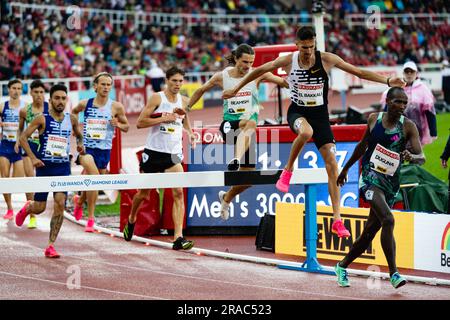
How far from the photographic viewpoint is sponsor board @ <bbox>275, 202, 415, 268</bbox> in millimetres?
12508

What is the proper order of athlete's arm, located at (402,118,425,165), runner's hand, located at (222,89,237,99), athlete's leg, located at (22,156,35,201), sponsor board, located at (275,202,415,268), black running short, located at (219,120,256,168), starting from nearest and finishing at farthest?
athlete's arm, located at (402,118,425,165)
runner's hand, located at (222,89,237,99)
sponsor board, located at (275,202,415,268)
black running short, located at (219,120,256,168)
athlete's leg, located at (22,156,35,201)

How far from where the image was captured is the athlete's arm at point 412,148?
419 inches

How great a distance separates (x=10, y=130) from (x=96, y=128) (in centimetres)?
246

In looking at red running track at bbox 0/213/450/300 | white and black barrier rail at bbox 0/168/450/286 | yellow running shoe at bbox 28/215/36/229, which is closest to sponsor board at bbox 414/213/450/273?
white and black barrier rail at bbox 0/168/450/286

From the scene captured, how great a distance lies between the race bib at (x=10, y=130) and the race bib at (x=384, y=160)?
760cm

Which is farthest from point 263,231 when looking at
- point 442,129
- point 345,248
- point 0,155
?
point 442,129

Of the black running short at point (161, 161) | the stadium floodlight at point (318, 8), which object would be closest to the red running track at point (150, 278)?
the black running short at point (161, 161)

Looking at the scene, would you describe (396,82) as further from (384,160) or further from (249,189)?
(249,189)

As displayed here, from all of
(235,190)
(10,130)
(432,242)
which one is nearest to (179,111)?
(235,190)

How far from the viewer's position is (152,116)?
43.1 ft

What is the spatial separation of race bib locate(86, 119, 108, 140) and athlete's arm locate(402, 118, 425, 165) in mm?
5397

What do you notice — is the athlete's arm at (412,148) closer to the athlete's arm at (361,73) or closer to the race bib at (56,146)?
the athlete's arm at (361,73)

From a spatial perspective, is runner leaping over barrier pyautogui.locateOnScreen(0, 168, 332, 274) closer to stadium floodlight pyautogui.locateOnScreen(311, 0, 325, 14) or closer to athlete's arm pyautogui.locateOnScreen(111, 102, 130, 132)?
athlete's arm pyautogui.locateOnScreen(111, 102, 130, 132)
